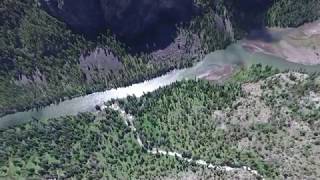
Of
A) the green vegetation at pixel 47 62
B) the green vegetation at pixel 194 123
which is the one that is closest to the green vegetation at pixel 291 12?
the green vegetation at pixel 194 123

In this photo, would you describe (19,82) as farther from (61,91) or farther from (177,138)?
(177,138)

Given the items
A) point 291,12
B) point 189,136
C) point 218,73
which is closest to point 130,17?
point 218,73

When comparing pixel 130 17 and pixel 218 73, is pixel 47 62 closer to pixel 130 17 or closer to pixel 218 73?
pixel 130 17

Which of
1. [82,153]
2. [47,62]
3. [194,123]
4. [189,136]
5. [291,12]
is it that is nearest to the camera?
[82,153]

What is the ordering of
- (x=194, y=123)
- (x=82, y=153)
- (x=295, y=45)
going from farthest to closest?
(x=295, y=45), (x=194, y=123), (x=82, y=153)

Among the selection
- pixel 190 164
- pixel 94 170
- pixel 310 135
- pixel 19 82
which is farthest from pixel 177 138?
pixel 19 82

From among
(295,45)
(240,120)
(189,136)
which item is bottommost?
(189,136)
